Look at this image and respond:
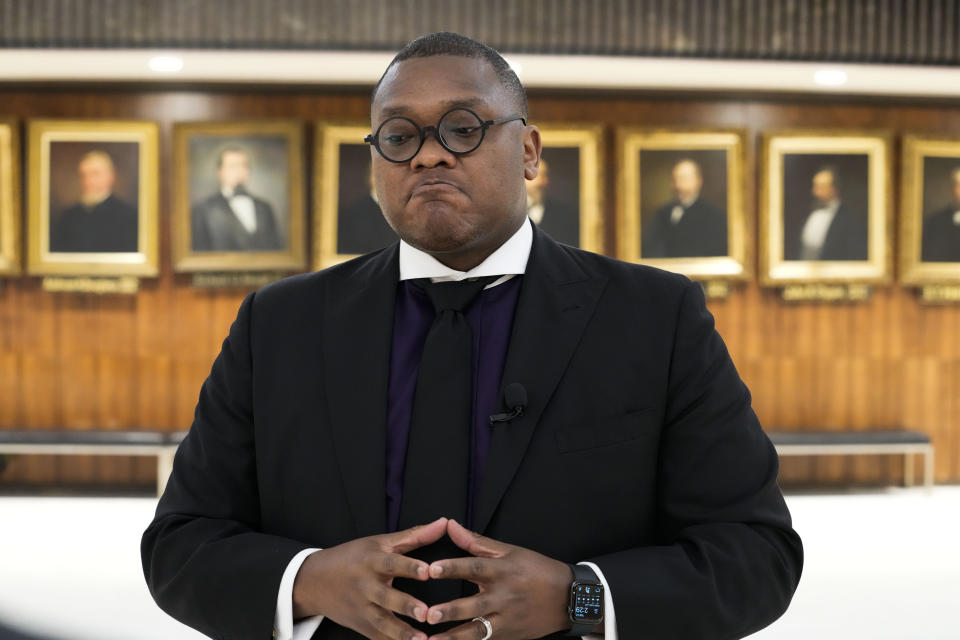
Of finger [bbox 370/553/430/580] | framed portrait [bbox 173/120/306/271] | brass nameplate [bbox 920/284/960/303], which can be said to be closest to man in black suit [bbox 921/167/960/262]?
brass nameplate [bbox 920/284/960/303]

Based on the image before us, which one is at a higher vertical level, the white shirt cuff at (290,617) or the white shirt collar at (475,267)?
the white shirt collar at (475,267)

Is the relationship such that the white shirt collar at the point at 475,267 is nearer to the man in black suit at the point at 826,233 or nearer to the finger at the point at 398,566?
the finger at the point at 398,566

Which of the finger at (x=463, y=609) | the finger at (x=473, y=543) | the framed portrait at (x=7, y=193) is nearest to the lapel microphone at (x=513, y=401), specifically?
the finger at (x=473, y=543)

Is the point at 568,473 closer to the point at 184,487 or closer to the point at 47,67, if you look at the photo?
the point at 184,487

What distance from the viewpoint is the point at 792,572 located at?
169 centimetres

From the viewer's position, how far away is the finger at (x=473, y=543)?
A: 1.50 metres

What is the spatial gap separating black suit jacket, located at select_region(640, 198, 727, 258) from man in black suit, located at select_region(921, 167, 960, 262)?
6.69 feet

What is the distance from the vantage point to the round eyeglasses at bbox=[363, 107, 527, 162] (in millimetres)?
1686

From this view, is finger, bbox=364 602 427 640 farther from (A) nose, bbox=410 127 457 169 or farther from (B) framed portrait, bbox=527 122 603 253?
(B) framed portrait, bbox=527 122 603 253

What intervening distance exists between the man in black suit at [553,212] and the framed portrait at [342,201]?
53.1 inches

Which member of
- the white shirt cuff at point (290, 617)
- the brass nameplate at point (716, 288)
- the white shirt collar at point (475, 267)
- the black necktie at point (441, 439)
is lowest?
the white shirt cuff at point (290, 617)

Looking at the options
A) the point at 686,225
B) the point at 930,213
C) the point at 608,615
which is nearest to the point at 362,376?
the point at 608,615

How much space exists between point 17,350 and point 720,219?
21.9ft

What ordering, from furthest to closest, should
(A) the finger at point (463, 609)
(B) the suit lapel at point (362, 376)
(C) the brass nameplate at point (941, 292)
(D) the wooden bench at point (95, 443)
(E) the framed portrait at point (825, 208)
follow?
(C) the brass nameplate at point (941, 292), (E) the framed portrait at point (825, 208), (D) the wooden bench at point (95, 443), (B) the suit lapel at point (362, 376), (A) the finger at point (463, 609)
